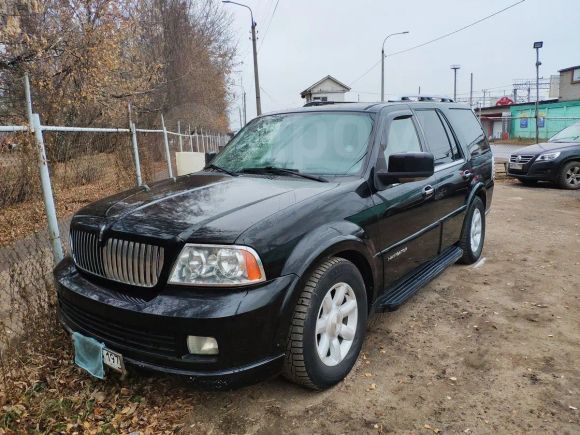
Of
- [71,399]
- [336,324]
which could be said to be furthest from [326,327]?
[71,399]

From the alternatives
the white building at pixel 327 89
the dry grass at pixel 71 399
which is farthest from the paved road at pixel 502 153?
the white building at pixel 327 89

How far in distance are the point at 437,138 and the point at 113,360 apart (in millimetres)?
3432

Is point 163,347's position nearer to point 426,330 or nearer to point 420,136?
point 426,330

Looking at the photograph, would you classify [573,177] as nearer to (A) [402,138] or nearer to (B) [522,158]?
(B) [522,158]

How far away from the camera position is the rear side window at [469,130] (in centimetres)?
485

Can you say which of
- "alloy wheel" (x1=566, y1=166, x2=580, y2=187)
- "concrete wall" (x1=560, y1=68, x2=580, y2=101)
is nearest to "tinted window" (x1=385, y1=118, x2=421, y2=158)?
"alloy wheel" (x1=566, y1=166, x2=580, y2=187)

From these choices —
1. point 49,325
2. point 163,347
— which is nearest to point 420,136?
point 163,347

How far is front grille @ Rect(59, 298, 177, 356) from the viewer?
2.28 meters

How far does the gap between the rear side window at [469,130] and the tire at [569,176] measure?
6468mm

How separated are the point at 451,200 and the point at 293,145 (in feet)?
5.84

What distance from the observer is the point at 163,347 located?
2.29 m

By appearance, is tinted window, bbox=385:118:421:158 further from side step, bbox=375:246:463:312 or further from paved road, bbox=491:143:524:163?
paved road, bbox=491:143:524:163

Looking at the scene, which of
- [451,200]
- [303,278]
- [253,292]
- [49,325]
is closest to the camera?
[253,292]

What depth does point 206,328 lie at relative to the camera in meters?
2.17
